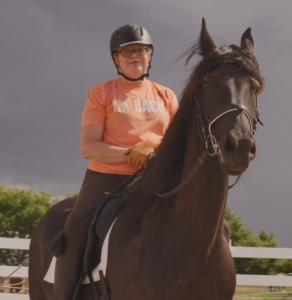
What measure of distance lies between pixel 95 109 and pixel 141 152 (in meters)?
0.66

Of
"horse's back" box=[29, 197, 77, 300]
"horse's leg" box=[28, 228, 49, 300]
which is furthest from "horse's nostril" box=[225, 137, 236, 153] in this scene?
"horse's leg" box=[28, 228, 49, 300]

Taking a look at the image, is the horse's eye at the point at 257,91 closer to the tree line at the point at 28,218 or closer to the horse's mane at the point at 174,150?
the horse's mane at the point at 174,150

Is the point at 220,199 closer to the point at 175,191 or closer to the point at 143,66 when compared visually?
the point at 175,191

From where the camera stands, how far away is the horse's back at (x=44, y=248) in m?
4.24

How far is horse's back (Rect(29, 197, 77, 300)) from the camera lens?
167 inches

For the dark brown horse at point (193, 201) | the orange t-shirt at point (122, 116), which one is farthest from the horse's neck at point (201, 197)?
the orange t-shirt at point (122, 116)

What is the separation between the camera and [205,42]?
276 centimetres

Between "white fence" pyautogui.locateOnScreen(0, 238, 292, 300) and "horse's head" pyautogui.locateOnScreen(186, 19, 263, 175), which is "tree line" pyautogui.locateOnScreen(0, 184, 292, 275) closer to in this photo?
"white fence" pyautogui.locateOnScreen(0, 238, 292, 300)

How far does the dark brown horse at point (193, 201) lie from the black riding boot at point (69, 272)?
382mm

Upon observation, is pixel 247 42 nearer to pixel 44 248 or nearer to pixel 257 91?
pixel 257 91

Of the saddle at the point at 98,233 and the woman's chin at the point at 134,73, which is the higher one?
the woman's chin at the point at 134,73

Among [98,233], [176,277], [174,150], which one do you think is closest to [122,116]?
[174,150]

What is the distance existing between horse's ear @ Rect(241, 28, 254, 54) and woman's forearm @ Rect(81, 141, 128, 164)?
122 centimetres

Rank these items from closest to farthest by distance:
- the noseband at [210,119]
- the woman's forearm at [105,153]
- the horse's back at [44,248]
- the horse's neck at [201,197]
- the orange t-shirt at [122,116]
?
the noseband at [210,119] → the horse's neck at [201,197] → the woman's forearm at [105,153] → the orange t-shirt at [122,116] → the horse's back at [44,248]
